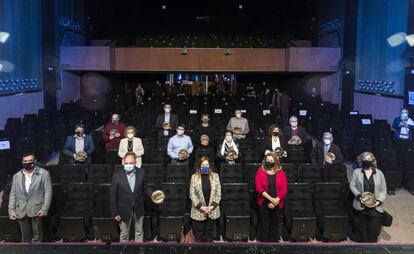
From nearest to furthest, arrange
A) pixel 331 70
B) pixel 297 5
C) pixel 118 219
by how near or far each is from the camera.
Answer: pixel 118 219 → pixel 331 70 → pixel 297 5

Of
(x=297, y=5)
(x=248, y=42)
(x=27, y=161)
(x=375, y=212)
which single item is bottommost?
(x=375, y=212)

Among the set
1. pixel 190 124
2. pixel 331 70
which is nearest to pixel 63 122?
pixel 190 124

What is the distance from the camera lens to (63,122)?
44.8ft

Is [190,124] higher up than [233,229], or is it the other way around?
[190,124]

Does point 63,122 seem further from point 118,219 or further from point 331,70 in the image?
point 331,70

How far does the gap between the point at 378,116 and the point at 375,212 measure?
10058mm

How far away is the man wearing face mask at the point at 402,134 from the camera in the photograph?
32.0 ft

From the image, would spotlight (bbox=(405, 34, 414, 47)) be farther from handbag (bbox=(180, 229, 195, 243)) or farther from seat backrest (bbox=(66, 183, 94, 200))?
seat backrest (bbox=(66, 183, 94, 200))

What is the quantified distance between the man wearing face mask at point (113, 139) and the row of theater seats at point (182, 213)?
144 centimetres

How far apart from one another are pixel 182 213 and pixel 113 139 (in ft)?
10.7

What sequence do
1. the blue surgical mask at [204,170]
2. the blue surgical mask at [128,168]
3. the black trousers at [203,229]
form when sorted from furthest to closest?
1. the black trousers at [203,229]
2. the blue surgical mask at [204,170]
3. the blue surgical mask at [128,168]

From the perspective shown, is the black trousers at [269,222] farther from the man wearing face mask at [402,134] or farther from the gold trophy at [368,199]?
the man wearing face mask at [402,134]

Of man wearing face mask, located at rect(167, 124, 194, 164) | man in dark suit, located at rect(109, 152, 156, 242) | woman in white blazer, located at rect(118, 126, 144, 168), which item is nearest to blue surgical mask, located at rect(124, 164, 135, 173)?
man in dark suit, located at rect(109, 152, 156, 242)

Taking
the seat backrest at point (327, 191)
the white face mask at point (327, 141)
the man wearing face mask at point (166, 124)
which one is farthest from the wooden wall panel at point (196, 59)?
the seat backrest at point (327, 191)
